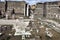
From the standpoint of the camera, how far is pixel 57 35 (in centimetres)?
343

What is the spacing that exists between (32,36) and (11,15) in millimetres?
1431

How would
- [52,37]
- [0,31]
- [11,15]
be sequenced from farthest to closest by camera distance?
[11,15] < [0,31] < [52,37]

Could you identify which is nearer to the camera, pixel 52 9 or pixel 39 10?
pixel 52 9

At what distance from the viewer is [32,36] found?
3.38m

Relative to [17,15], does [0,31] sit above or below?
below

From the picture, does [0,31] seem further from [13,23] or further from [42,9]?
[42,9]

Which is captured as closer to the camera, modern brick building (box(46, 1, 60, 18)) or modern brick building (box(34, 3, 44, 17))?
modern brick building (box(46, 1, 60, 18))

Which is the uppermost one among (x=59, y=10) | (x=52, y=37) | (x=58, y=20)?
(x=59, y=10)

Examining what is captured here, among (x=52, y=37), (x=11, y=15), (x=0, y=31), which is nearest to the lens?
(x=52, y=37)

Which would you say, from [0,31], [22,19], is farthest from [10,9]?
[0,31]

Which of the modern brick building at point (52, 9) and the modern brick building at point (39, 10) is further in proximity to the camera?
the modern brick building at point (39, 10)

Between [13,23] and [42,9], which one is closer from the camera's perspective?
[13,23]

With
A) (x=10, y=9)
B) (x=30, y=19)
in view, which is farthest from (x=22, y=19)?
(x=10, y=9)

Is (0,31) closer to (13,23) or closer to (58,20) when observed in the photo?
(13,23)
